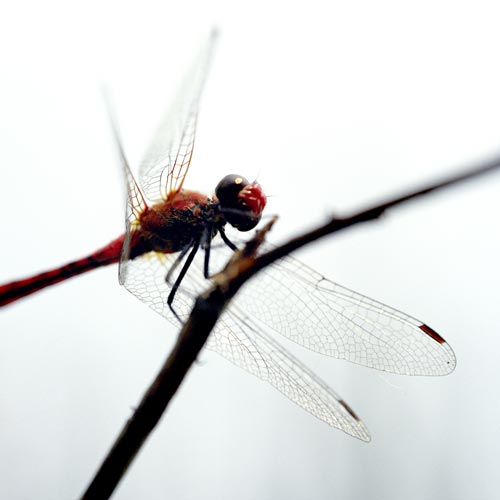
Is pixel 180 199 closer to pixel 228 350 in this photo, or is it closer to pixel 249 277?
pixel 228 350

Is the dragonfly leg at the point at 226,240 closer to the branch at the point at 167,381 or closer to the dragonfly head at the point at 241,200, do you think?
the dragonfly head at the point at 241,200

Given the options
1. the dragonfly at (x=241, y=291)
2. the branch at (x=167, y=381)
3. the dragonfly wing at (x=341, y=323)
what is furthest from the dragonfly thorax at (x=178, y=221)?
the branch at (x=167, y=381)

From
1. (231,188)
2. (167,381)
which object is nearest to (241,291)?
(231,188)

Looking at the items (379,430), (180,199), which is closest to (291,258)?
(180,199)

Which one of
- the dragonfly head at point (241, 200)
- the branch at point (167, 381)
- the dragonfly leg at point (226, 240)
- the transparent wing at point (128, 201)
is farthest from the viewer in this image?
the dragonfly leg at point (226, 240)

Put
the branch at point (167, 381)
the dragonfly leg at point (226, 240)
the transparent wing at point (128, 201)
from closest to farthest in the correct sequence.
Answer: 1. the branch at point (167, 381)
2. the transparent wing at point (128, 201)
3. the dragonfly leg at point (226, 240)

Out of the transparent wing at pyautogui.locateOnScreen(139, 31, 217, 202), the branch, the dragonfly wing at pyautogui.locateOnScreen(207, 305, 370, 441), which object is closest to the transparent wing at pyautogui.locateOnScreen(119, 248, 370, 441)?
the dragonfly wing at pyautogui.locateOnScreen(207, 305, 370, 441)

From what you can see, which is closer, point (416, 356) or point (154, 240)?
point (416, 356)

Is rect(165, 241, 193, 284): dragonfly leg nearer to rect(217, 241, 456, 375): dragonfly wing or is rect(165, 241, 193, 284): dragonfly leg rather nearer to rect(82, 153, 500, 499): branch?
rect(217, 241, 456, 375): dragonfly wing
